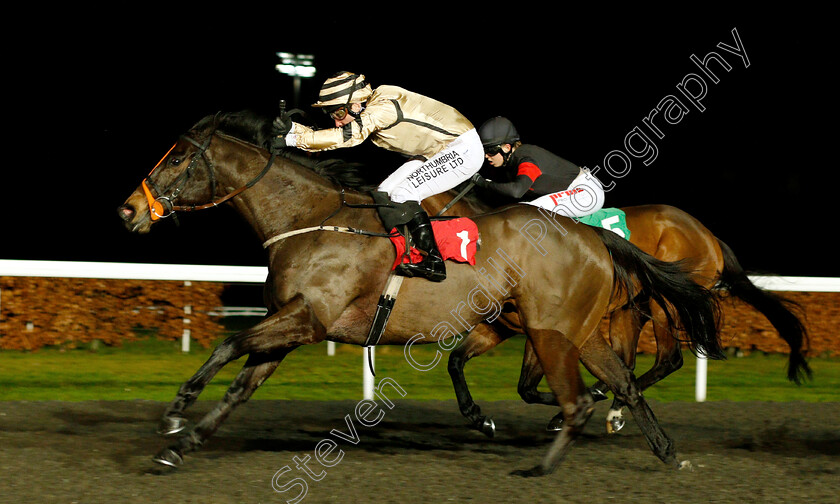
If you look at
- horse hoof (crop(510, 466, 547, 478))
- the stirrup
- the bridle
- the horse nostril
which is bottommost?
horse hoof (crop(510, 466, 547, 478))

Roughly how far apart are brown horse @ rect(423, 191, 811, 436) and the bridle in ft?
3.54

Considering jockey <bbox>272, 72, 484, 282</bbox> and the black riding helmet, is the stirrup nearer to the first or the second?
jockey <bbox>272, 72, 484, 282</bbox>

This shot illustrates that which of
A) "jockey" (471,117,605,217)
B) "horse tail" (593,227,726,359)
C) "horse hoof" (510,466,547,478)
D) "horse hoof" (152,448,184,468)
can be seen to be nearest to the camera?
"horse hoof" (152,448,184,468)

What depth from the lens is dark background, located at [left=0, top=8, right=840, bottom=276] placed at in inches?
598

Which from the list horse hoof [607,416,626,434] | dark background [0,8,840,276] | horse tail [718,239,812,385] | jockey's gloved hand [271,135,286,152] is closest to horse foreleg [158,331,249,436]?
jockey's gloved hand [271,135,286,152]

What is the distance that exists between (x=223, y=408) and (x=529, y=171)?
213 centimetres

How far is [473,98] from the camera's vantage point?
18.3m

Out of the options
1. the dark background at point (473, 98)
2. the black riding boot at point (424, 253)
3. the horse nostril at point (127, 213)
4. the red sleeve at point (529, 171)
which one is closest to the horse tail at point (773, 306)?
the red sleeve at point (529, 171)

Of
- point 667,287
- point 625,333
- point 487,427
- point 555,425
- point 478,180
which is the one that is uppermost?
point 478,180

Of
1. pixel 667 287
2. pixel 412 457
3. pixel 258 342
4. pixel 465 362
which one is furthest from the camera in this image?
pixel 465 362

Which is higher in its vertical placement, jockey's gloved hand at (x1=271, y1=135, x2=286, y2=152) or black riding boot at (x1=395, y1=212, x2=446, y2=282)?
jockey's gloved hand at (x1=271, y1=135, x2=286, y2=152)

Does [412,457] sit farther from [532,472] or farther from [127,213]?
[127,213]

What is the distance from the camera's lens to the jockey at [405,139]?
421cm

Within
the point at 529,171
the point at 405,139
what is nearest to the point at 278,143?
the point at 405,139
